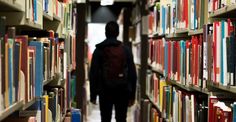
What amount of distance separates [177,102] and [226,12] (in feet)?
4.90

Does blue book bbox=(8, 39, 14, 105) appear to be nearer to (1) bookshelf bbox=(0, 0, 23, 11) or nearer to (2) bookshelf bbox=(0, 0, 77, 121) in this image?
(2) bookshelf bbox=(0, 0, 77, 121)

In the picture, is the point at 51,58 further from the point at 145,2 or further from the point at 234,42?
the point at 145,2

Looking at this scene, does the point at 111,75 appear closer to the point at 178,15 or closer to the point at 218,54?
the point at 178,15

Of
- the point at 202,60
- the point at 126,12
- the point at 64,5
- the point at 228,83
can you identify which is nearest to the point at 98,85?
the point at 64,5

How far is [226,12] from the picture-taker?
Answer: 2164mm

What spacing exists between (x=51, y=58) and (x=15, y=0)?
4.06 ft

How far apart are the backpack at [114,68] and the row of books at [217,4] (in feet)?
7.73

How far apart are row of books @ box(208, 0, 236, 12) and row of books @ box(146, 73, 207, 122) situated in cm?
59

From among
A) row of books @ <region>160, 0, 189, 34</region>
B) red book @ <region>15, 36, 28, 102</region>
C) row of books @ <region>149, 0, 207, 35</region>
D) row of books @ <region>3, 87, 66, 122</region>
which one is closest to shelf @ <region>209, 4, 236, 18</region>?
row of books @ <region>149, 0, 207, 35</region>

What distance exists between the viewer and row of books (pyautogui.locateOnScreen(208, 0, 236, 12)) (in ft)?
6.76

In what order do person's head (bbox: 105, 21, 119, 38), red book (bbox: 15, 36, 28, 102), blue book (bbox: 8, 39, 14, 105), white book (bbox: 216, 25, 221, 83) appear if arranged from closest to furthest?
blue book (bbox: 8, 39, 14, 105)
red book (bbox: 15, 36, 28, 102)
white book (bbox: 216, 25, 221, 83)
person's head (bbox: 105, 21, 119, 38)

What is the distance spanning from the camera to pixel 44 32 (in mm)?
3129

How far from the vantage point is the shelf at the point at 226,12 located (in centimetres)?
202

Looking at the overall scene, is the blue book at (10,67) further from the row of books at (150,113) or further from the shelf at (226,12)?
the row of books at (150,113)
